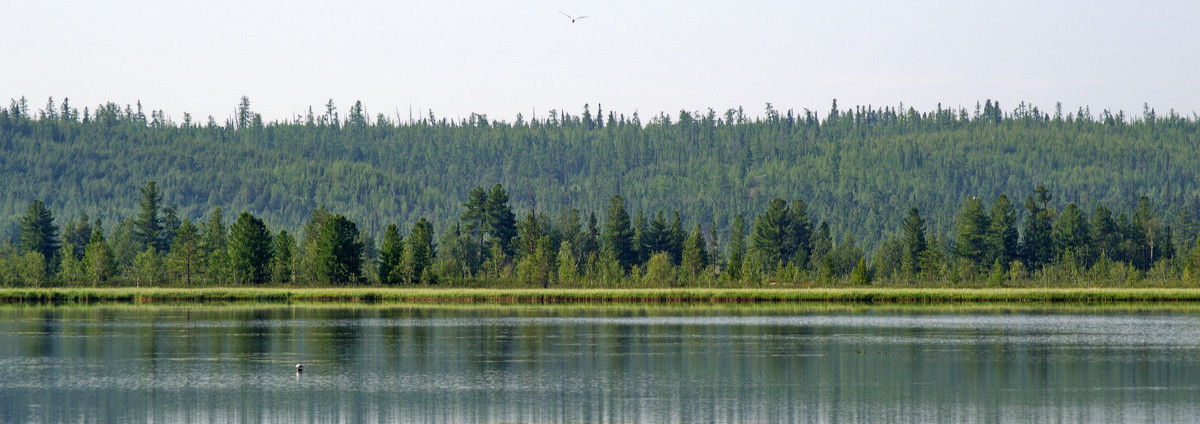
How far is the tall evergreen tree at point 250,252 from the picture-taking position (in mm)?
125188

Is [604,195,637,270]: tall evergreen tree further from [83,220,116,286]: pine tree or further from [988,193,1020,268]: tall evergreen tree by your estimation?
[83,220,116,286]: pine tree

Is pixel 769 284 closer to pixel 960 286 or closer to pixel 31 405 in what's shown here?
pixel 960 286

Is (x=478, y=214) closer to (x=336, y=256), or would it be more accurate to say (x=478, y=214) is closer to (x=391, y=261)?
(x=391, y=261)

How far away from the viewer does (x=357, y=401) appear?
40.1 m

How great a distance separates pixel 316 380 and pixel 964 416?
22819 millimetres

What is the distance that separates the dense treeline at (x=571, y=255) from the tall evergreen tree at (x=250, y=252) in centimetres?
14

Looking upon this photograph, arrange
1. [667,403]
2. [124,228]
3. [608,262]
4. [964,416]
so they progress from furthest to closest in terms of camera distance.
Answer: [124,228], [608,262], [667,403], [964,416]

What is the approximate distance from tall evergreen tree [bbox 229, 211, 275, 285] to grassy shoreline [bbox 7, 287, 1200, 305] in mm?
10368

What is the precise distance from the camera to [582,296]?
113 metres

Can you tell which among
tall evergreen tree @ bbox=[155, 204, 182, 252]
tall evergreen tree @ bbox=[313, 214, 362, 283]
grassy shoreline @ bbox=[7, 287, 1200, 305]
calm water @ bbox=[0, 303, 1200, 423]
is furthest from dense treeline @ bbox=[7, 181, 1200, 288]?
calm water @ bbox=[0, 303, 1200, 423]

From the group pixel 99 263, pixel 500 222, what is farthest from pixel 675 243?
pixel 99 263

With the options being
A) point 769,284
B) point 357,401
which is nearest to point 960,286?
point 769,284

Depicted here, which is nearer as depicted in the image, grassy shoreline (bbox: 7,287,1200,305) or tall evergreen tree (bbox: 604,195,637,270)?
grassy shoreline (bbox: 7,287,1200,305)

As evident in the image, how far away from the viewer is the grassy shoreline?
357 feet
